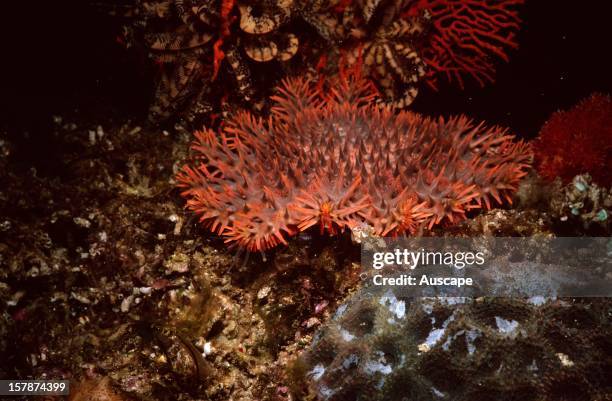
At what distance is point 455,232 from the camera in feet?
9.48

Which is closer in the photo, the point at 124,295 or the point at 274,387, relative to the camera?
the point at 274,387

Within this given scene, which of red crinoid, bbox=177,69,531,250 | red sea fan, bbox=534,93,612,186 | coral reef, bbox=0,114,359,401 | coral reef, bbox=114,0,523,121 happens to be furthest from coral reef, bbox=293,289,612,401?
coral reef, bbox=114,0,523,121

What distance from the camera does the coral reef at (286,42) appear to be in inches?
152

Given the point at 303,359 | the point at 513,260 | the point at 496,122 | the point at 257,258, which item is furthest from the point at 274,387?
the point at 496,122

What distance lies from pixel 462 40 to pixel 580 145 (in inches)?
68.7

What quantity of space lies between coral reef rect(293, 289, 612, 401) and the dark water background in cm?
299

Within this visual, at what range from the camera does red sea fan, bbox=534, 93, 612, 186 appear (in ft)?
10.9

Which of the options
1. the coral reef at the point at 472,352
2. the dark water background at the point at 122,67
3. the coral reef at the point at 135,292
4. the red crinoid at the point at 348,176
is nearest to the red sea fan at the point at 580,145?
the red crinoid at the point at 348,176

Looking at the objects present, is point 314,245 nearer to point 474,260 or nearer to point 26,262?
point 474,260

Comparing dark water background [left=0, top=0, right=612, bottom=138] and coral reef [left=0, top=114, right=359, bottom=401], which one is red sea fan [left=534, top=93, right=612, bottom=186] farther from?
coral reef [left=0, top=114, right=359, bottom=401]

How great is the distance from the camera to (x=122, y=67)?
14.4 feet

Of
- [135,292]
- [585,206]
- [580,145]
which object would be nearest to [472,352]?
[585,206]

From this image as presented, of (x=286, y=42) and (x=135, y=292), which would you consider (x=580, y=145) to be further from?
(x=135, y=292)

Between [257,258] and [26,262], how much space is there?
1.66 m
